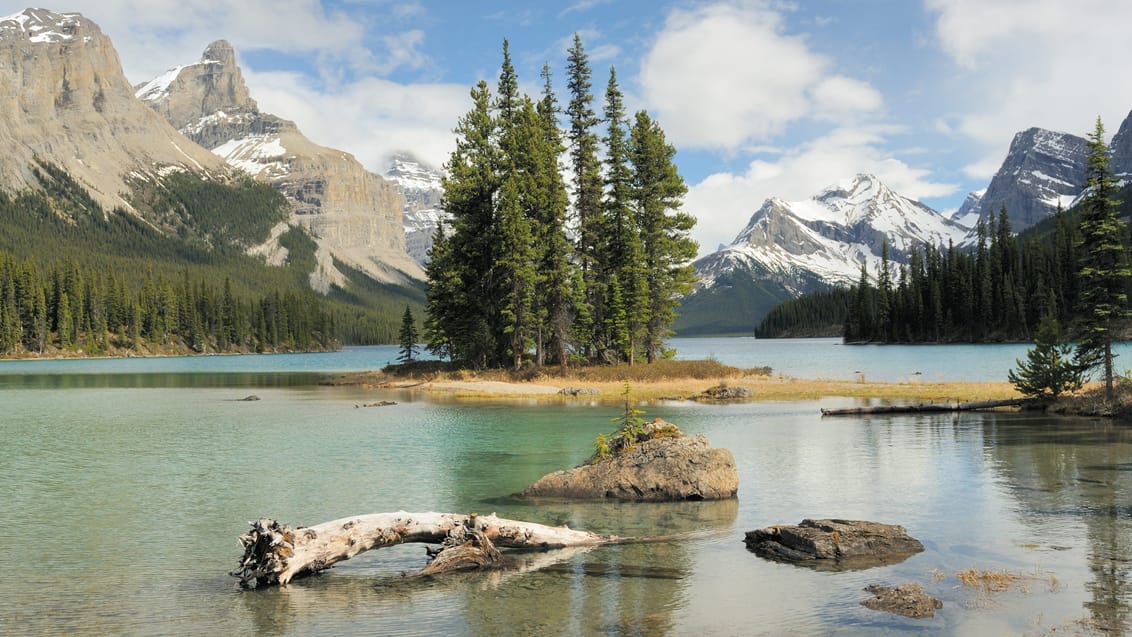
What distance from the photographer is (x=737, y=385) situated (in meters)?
62.2

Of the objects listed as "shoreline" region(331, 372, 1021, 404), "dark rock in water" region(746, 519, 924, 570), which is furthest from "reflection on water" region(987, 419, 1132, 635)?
"shoreline" region(331, 372, 1021, 404)

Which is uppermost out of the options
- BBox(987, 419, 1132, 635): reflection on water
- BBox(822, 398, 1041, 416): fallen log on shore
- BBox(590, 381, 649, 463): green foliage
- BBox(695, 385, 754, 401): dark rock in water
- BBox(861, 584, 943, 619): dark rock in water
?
BBox(590, 381, 649, 463): green foliage

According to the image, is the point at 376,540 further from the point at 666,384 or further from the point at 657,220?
the point at 657,220

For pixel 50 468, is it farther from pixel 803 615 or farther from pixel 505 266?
pixel 505 266

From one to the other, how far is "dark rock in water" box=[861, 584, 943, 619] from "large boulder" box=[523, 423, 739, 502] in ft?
28.8

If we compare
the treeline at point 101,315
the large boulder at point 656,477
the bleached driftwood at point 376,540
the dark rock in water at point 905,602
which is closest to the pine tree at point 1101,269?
the large boulder at point 656,477

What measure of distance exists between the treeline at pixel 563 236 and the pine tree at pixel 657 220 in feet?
0.35

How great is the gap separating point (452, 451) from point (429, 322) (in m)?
60.7

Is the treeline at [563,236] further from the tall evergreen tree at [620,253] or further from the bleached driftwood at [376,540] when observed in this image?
the bleached driftwood at [376,540]

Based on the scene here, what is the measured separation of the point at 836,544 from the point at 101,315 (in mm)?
184069

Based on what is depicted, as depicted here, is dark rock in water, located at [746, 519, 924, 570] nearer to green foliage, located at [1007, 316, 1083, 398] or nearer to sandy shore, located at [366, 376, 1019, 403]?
green foliage, located at [1007, 316, 1083, 398]

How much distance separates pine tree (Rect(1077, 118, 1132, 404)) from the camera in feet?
134

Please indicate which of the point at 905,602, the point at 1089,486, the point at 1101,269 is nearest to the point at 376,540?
the point at 905,602

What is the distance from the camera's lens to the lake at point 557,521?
12.5 metres
